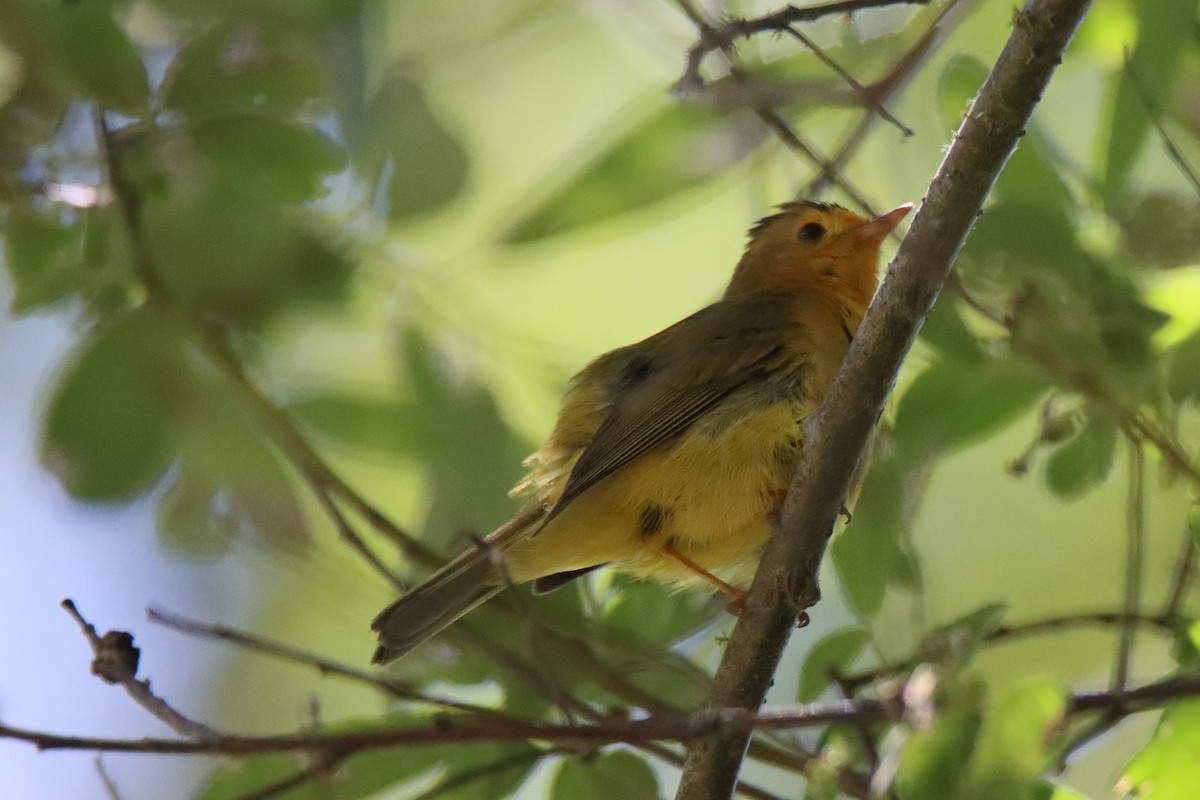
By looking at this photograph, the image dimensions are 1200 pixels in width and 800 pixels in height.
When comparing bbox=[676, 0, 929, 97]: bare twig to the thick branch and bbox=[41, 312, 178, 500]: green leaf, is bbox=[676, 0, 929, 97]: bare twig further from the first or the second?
bbox=[41, 312, 178, 500]: green leaf

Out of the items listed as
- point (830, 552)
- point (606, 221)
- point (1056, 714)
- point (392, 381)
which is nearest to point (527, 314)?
point (392, 381)

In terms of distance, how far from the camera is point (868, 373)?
287cm

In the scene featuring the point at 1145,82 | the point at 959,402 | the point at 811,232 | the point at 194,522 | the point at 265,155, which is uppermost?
the point at 811,232

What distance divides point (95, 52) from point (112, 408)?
37.6 inches

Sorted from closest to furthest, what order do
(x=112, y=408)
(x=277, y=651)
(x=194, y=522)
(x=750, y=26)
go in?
(x=277, y=651)
(x=750, y=26)
(x=112, y=408)
(x=194, y=522)

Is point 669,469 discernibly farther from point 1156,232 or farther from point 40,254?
point 40,254

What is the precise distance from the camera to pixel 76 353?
3961mm

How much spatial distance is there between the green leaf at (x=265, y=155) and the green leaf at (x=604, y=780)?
164 cm

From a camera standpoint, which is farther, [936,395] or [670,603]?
[670,603]

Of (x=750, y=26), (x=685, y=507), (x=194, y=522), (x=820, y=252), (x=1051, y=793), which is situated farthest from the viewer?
(x=820, y=252)

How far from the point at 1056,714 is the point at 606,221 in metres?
2.44

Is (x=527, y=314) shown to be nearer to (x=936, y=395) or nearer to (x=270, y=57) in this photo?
(x=270, y=57)

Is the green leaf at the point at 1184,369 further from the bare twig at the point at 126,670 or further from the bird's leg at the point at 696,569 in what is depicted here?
the bare twig at the point at 126,670

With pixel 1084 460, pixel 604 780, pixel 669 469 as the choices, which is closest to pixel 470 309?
pixel 669 469
